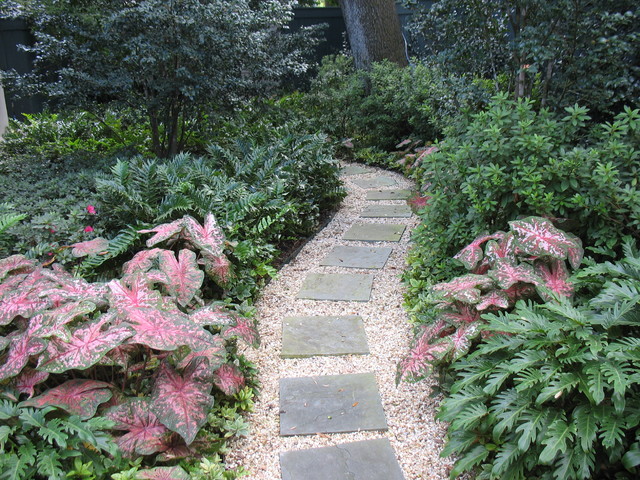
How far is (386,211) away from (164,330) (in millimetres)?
3562

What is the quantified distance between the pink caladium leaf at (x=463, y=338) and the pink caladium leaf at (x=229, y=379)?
40.9 inches

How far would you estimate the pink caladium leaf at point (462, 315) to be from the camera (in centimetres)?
240

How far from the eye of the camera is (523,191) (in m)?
2.67

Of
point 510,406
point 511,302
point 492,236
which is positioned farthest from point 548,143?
point 510,406

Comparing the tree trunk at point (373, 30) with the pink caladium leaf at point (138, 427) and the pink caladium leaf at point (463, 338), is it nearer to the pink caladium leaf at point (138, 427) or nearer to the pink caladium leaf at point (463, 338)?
the pink caladium leaf at point (463, 338)

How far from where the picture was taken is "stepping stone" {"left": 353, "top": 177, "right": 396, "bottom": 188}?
6164 millimetres

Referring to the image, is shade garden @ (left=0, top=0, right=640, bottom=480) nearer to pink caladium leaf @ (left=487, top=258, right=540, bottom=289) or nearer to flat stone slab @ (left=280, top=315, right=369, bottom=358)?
pink caladium leaf @ (left=487, top=258, right=540, bottom=289)

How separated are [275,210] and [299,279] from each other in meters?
0.60

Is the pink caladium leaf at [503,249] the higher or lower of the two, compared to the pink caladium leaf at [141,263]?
lower

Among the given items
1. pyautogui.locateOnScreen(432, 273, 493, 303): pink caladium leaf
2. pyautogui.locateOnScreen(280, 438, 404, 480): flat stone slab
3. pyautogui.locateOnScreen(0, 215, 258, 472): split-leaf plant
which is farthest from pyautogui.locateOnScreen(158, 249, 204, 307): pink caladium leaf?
pyautogui.locateOnScreen(432, 273, 493, 303): pink caladium leaf

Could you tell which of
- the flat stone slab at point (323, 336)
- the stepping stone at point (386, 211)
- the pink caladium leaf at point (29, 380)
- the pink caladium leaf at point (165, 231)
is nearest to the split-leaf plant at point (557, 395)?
the flat stone slab at point (323, 336)

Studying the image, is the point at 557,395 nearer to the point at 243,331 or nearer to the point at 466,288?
the point at 466,288

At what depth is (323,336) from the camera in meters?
3.07

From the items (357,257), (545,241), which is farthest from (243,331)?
(357,257)
